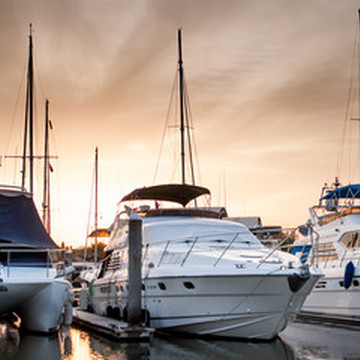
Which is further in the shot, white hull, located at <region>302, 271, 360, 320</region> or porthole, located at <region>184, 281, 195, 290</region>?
white hull, located at <region>302, 271, 360, 320</region>

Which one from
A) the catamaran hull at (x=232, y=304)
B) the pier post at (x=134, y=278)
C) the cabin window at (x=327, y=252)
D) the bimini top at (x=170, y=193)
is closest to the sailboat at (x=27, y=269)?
the pier post at (x=134, y=278)

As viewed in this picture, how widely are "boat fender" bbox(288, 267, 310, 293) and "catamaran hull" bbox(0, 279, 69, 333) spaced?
5.64 m

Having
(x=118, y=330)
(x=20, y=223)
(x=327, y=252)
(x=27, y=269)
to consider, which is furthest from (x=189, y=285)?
(x=327, y=252)

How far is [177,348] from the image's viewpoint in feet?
41.6

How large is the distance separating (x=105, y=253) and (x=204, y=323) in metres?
6.86

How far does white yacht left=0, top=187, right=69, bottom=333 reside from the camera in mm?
13562

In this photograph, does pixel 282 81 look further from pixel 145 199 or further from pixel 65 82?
pixel 65 82

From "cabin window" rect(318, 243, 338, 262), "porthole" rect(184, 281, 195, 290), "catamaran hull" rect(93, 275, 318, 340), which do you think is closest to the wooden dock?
"catamaran hull" rect(93, 275, 318, 340)

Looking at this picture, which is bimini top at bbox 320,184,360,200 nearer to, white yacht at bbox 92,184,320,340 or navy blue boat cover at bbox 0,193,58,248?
white yacht at bbox 92,184,320,340

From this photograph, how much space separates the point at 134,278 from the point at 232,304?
104 inches

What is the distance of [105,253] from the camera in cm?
1958

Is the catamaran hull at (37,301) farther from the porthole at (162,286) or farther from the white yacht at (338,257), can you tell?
the white yacht at (338,257)

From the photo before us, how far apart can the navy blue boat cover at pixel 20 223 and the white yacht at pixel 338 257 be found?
25.6 ft

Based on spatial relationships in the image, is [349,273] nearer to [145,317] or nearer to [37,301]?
[145,317]
